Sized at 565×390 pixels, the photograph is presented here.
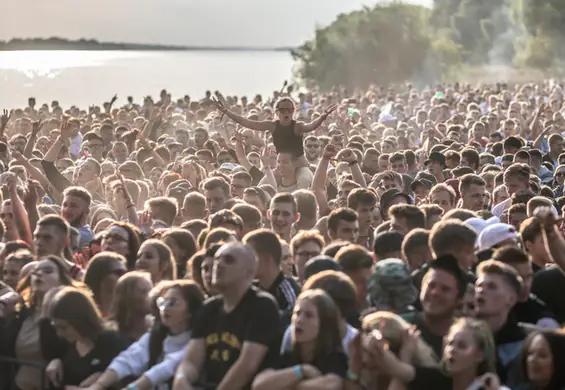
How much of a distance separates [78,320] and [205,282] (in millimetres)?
791

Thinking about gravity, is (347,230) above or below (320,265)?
below

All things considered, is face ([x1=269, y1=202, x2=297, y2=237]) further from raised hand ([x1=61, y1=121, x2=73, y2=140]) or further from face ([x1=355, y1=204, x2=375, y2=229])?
raised hand ([x1=61, y1=121, x2=73, y2=140])

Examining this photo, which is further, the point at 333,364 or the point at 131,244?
the point at 131,244

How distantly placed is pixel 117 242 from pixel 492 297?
3.25 metres

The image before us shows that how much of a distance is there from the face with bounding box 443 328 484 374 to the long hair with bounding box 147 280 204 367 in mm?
1673

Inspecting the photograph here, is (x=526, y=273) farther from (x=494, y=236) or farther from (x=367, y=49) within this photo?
(x=367, y=49)

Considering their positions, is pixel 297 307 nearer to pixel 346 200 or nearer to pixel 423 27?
pixel 346 200

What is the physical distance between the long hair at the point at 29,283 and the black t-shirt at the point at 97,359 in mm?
732

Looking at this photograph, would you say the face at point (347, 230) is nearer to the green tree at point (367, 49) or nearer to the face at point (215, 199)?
the face at point (215, 199)

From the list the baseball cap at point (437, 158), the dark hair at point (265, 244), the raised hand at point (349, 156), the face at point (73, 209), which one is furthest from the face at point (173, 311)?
the baseball cap at point (437, 158)

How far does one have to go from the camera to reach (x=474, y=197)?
11.1m

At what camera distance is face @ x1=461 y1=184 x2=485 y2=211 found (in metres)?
11.1

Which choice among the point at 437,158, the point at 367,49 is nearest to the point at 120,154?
the point at 437,158

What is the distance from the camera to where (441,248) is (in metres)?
7.90
